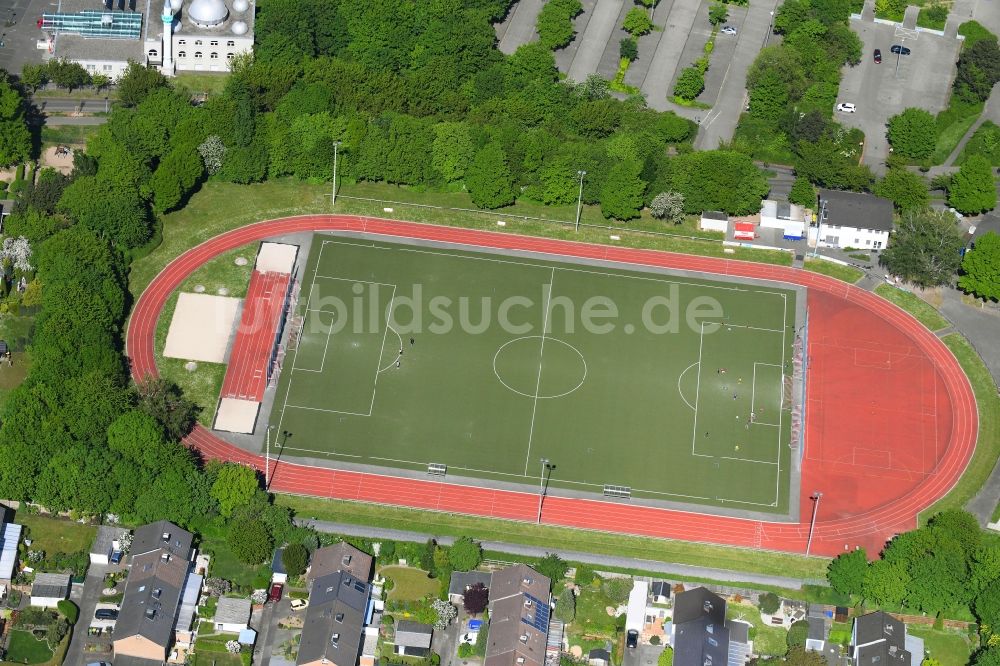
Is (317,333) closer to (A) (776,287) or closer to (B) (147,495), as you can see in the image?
(B) (147,495)

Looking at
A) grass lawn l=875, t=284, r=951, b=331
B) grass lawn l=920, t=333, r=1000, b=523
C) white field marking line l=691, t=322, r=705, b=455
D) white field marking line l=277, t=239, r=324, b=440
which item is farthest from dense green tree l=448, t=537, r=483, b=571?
grass lawn l=875, t=284, r=951, b=331

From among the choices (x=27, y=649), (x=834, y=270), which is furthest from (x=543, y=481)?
(x=27, y=649)

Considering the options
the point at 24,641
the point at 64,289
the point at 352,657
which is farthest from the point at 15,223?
the point at 352,657

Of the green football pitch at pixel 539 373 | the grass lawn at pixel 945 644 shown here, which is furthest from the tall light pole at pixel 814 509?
the grass lawn at pixel 945 644

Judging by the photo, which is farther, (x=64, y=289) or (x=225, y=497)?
(x=64, y=289)

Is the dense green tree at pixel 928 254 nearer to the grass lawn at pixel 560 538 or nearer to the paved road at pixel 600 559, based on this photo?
the grass lawn at pixel 560 538

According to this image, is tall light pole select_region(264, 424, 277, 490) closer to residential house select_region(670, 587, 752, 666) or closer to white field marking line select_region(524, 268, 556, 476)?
white field marking line select_region(524, 268, 556, 476)
